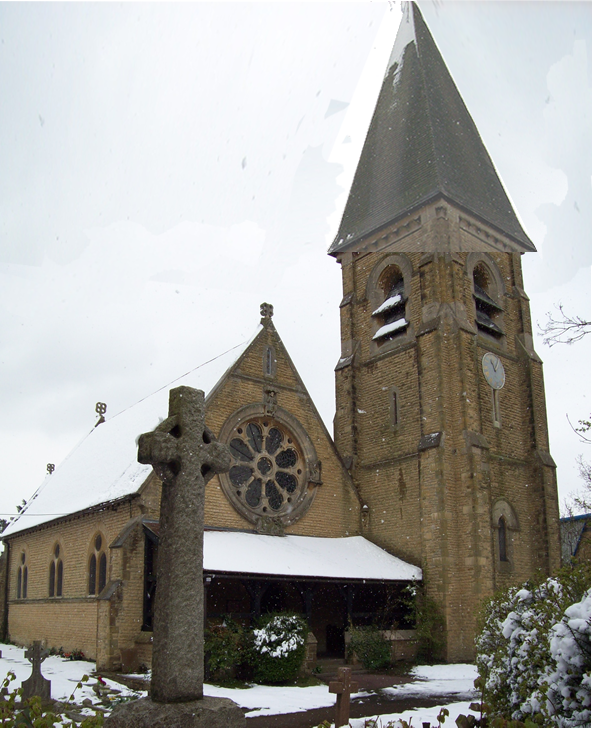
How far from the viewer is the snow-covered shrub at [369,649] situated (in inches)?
730

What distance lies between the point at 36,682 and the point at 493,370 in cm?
1749

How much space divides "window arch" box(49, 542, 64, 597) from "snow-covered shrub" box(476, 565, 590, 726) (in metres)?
17.1

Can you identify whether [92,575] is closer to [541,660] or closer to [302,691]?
[302,691]

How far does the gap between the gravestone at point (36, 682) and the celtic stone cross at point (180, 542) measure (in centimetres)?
724

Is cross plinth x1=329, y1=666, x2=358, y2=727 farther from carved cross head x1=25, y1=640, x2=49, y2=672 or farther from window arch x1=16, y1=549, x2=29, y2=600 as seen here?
window arch x1=16, y1=549, x2=29, y2=600

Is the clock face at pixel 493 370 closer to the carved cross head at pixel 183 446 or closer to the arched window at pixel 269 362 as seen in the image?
the arched window at pixel 269 362

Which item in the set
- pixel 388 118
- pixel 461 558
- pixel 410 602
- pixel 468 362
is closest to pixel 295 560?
pixel 410 602

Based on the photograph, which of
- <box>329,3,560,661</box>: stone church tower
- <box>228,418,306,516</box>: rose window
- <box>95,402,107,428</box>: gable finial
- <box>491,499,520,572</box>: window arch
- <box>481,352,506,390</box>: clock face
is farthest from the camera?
<box>95,402,107,428</box>: gable finial

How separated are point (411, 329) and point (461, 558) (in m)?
7.93

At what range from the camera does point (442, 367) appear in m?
22.6

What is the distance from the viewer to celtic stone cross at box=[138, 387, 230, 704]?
6324 millimetres

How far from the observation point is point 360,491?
24.8m

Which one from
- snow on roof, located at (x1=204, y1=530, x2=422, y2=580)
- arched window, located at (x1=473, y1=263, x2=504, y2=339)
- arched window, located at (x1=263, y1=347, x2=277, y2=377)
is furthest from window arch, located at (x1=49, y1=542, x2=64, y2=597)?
arched window, located at (x1=473, y1=263, x2=504, y2=339)

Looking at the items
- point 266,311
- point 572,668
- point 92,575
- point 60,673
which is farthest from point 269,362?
point 572,668
